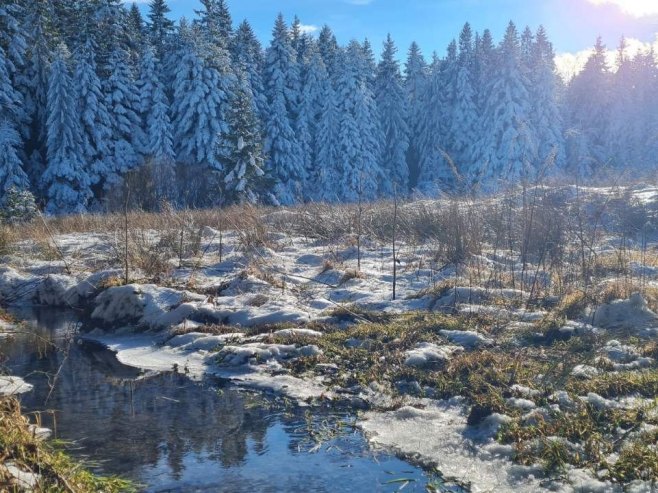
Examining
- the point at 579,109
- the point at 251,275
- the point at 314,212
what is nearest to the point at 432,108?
the point at 579,109

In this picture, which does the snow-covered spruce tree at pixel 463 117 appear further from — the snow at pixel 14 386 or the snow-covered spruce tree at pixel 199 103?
the snow at pixel 14 386

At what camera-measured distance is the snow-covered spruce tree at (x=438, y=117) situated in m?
48.1

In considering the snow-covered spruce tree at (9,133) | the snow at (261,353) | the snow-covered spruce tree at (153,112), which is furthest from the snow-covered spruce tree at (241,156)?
the snow at (261,353)

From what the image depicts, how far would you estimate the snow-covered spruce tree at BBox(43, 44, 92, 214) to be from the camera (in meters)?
32.2

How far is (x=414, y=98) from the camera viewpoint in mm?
52250

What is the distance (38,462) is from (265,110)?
138 feet

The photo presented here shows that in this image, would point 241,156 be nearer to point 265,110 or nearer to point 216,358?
point 265,110

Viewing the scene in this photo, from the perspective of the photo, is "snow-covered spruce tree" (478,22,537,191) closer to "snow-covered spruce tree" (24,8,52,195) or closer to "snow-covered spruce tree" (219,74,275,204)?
"snow-covered spruce tree" (219,74,275,204)

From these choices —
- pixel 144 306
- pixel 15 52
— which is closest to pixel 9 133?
pixel 15 52

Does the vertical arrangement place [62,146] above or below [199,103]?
below

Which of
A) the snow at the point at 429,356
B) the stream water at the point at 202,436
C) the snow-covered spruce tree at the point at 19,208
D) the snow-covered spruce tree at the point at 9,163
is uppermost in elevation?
the snow-covered spruce tree at the point at 9,163

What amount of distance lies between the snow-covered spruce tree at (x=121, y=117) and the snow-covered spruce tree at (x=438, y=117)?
21.5 metres

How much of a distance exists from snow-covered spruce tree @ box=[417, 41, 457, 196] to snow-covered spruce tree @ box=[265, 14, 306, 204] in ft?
34.6

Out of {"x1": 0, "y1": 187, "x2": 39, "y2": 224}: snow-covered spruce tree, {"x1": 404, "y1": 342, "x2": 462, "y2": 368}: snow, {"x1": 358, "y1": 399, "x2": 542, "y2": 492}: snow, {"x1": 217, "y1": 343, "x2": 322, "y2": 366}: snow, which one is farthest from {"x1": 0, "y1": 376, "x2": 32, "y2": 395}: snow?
{"x1": 0, "y1": 187, "x2": 39, "y2": 224}: snow-covered spruce tree
